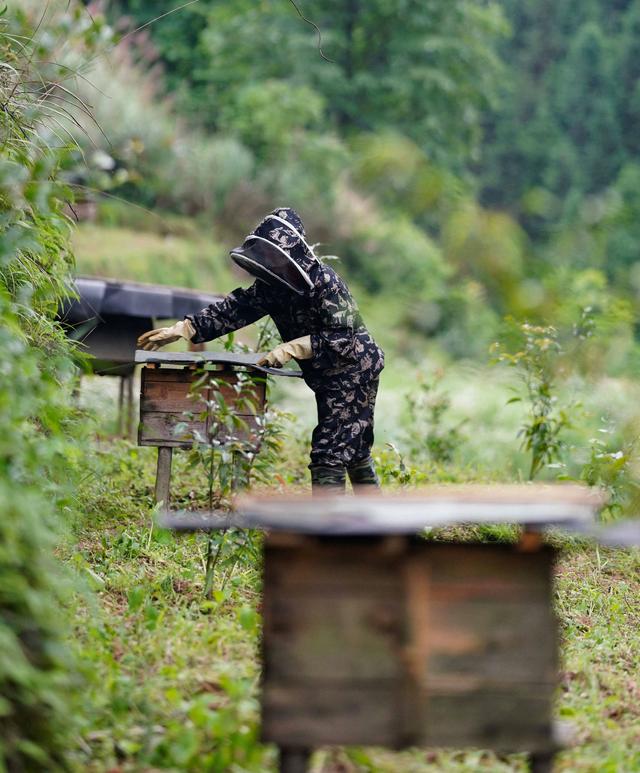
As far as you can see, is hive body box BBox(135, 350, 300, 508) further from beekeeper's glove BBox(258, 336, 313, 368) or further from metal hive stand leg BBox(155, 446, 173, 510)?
beekeeper's glove BBox(258, 336, 313, 368)

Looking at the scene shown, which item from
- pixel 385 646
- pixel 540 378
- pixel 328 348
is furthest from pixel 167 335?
pixel 540 378

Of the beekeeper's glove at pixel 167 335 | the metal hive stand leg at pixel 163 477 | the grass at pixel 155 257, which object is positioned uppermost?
the grass at pixel 155 257

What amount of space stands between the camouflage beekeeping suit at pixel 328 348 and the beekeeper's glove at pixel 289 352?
4 cm

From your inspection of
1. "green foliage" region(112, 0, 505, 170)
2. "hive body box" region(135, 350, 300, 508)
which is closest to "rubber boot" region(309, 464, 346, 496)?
"hive body box" region(135, 350, 300, 508)

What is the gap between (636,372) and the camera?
309 inches

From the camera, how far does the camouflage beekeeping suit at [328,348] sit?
5.56 metres

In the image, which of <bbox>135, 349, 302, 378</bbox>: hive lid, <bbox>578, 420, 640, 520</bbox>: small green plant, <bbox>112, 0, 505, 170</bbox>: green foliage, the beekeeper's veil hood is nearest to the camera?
the beekeeper's veil hood

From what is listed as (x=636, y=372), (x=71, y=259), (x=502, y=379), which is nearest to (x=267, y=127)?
(x=502, y=379)

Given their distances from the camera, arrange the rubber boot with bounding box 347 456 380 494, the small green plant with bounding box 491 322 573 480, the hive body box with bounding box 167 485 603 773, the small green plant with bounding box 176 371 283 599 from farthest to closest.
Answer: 1. the small green plant with bounding box 491 322 573 480
2. the rubber boot with bounding box 347 456 380 494
3. the small green plant with bounding box 176 371 283 599
4. the hive body box with bounding box 167 485 603 773

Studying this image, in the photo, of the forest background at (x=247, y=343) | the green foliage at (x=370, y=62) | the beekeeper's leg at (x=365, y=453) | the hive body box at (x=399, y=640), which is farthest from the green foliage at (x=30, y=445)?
the green foliage at (x=370, y=62)

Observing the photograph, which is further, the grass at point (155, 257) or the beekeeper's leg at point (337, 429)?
the grass at point (155, 257)

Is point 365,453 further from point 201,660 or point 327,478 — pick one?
point 201,660

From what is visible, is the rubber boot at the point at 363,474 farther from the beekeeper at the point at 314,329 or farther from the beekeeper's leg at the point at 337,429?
the beekeeper's leg at the point at 337,429

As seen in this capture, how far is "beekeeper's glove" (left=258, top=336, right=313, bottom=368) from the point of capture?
5508mm
